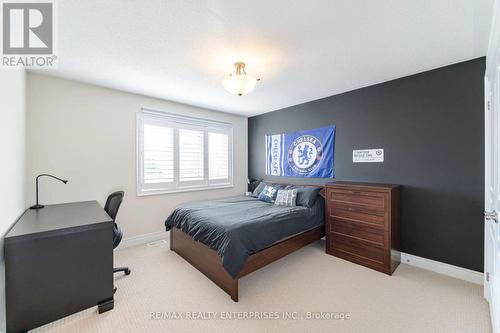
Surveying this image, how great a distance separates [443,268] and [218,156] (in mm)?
3908

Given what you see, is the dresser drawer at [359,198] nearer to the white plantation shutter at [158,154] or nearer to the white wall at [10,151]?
the white plantation shutter at [158,154]

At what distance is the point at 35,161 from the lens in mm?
2574

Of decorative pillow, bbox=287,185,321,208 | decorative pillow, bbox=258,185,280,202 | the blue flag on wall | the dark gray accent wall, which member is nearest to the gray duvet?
decorative pillow, bbox=287,185,321,208

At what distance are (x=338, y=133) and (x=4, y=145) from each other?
12.9 ft

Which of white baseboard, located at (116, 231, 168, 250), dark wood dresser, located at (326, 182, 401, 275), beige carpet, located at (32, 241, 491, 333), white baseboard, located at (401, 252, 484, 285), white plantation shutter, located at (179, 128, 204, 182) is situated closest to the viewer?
beige carpet, located at (32, 241, 491, 333)

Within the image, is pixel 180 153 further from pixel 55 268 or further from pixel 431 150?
pixel 431 150

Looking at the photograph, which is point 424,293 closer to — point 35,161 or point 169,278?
point 169,278

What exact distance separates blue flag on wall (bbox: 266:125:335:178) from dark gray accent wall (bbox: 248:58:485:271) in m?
0.31

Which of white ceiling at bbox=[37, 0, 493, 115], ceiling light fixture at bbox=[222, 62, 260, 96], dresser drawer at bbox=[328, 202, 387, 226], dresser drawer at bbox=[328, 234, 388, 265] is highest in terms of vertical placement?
white ceiling at bbox=[37, 0, 493, 115]

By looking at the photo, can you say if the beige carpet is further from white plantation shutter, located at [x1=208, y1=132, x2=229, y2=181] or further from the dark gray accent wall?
white plantation shutter, located at [x1=208, y1=132, x2=229, y2=181]

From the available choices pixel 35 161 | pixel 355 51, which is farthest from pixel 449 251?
pixel 35 161

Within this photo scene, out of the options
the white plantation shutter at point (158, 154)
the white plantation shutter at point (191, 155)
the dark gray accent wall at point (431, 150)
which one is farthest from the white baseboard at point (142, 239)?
the dark gray accent wall at point (431, 150)

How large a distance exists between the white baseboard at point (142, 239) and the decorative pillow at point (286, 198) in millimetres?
2095

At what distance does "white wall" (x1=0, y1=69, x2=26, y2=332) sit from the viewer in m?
1.54
